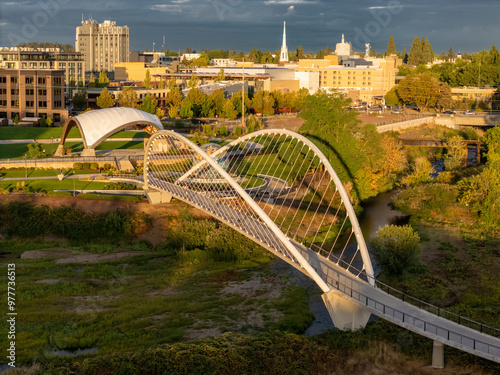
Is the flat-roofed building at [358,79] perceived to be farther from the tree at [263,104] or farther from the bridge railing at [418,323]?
the bridge railing at [418,323]

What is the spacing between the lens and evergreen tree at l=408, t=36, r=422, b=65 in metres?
190

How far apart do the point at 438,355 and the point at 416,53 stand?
587 ft

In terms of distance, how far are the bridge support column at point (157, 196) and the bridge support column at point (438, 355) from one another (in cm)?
2150

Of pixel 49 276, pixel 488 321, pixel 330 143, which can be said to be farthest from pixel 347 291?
pixel 330 143

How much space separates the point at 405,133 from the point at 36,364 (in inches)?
2560

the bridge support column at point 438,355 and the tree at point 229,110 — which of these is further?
the tree at point 229,110

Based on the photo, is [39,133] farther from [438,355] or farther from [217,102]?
[438,355]

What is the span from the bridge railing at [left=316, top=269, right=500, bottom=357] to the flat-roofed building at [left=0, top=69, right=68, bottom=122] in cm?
6436

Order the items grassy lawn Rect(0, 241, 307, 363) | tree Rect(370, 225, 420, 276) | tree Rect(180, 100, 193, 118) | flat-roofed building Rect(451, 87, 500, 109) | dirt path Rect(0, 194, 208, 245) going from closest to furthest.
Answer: grassy lawn Rect(0, 241, 307, 363) < tree Rect(370, 225, 420, 276) < dirt path Rect(0, 194, 208, 245) < tree Rect(180, 100, 193, 118) < flat-roofed building Rect(451, 87, 500, 109)

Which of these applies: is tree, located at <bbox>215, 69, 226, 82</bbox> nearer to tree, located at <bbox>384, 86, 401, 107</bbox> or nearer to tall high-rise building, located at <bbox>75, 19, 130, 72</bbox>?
tree, located at <bbox>384, 86, 401, 107</bbox>

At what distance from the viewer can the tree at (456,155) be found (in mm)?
60009

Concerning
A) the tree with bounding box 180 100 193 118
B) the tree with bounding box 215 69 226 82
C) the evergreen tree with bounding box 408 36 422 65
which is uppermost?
the evergreen tree with bounding box 408 36 422 65

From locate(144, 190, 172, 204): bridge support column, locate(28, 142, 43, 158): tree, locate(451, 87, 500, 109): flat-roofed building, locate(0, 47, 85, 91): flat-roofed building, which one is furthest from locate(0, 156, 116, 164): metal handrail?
locate(451, 87, 500, 109): flat-roofed building

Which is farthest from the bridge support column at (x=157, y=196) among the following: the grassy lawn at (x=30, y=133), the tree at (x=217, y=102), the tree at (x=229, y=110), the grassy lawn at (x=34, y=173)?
the tree at (x=217, y=102)
